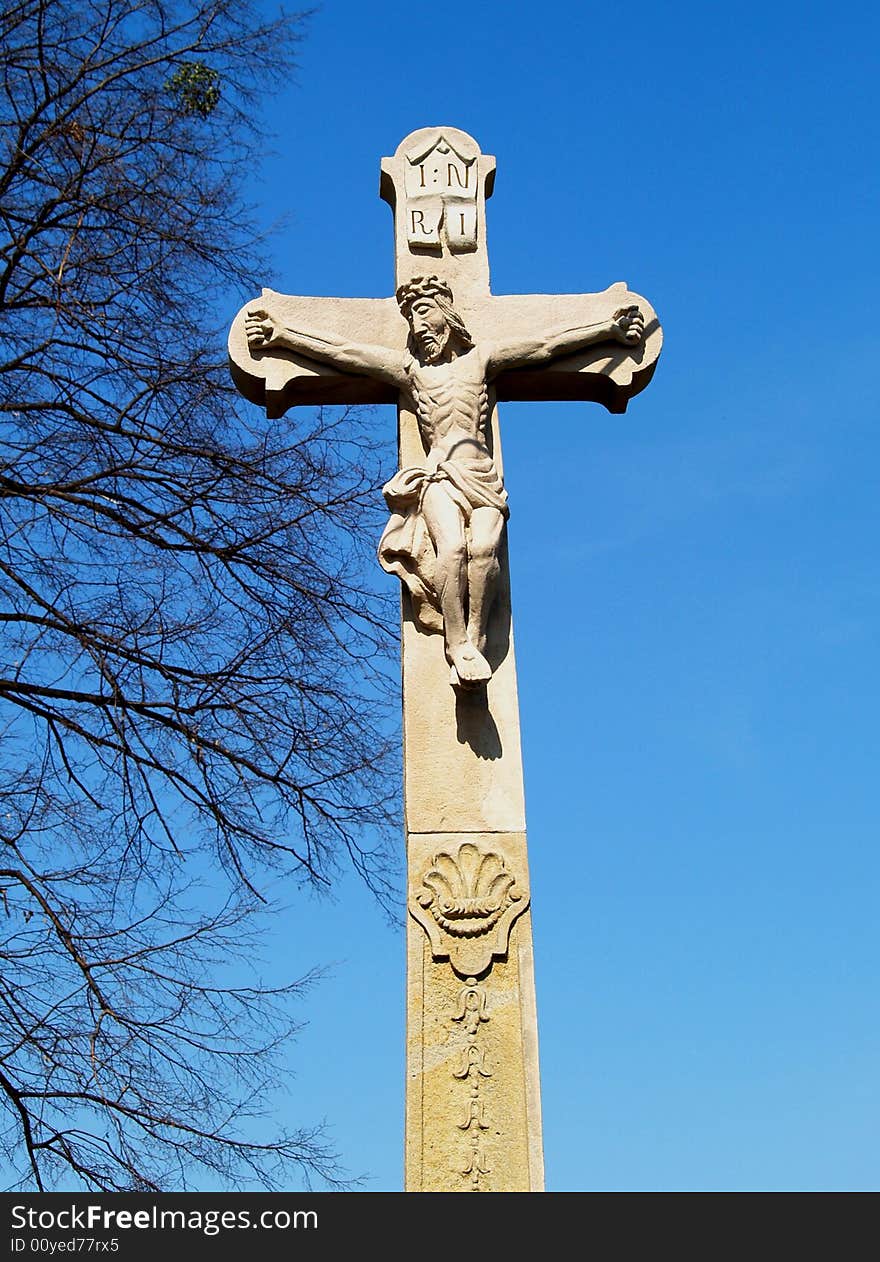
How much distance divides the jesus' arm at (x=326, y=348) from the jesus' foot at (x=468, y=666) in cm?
116

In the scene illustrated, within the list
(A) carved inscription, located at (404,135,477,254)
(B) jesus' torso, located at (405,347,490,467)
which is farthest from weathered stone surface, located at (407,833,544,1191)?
(A) carved inscription, located at (404,135,477,254)

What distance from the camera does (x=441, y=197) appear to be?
632 centimetres

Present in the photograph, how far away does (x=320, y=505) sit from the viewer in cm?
982

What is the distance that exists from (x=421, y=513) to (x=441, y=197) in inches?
60.7

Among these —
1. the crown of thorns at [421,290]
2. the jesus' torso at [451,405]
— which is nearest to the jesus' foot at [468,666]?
the jesus' torso at [451,405]

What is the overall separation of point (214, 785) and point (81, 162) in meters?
3.68

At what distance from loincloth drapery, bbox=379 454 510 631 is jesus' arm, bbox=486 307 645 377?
53 cm

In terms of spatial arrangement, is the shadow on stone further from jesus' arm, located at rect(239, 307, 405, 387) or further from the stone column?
jesus' arm, located at rect(239, 307, 405, 387)

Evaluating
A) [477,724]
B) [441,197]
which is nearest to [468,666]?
[477,724]

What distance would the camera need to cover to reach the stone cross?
4.79 metres

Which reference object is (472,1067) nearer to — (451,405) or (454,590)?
(454,590)

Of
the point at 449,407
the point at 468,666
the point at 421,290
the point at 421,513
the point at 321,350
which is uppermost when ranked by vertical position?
the point at 421,290
